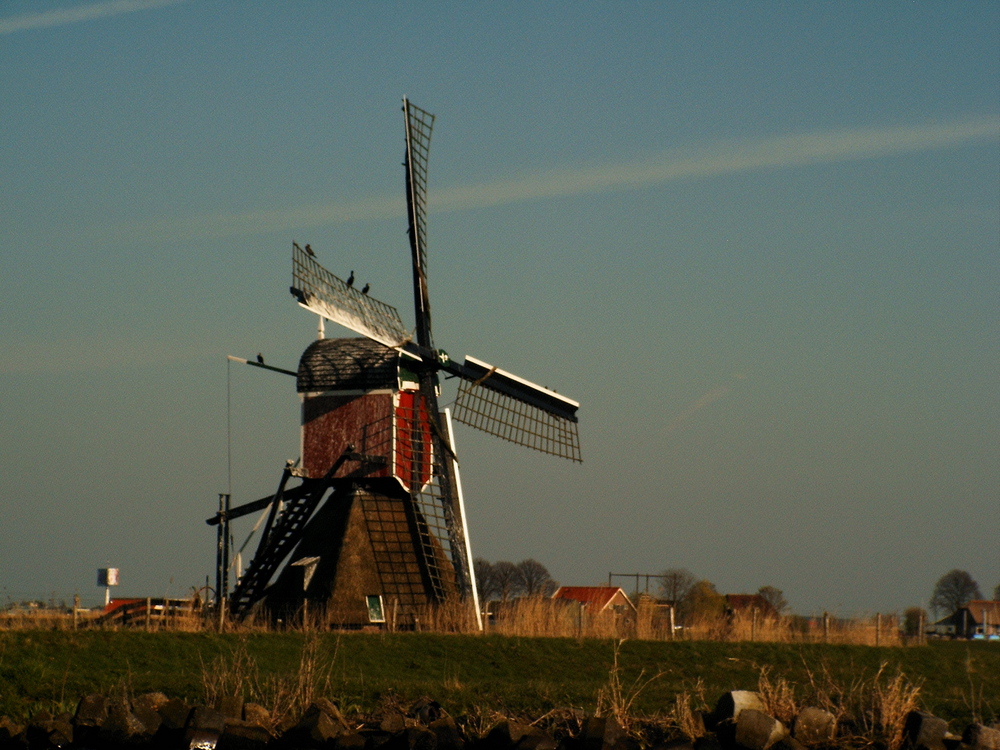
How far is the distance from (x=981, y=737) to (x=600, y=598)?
76.2 feet

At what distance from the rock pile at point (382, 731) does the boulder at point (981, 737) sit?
0.04ft

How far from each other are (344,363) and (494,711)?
12.5 meters

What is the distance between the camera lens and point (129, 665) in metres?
19.9

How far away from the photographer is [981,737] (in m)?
15.7

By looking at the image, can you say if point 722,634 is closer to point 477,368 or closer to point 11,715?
point 477,368

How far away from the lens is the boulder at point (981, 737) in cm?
1560

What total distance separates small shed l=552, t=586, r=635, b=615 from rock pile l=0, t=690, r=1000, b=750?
12.1 meters

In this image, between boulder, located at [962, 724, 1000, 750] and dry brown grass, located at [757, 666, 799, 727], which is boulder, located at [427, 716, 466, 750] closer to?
dry brown grass, located at [757, 666, 799, 727]

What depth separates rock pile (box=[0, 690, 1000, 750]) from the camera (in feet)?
51.6

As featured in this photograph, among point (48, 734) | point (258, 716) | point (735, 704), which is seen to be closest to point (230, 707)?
point (258, 716)

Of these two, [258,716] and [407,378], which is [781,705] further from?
[407,378]

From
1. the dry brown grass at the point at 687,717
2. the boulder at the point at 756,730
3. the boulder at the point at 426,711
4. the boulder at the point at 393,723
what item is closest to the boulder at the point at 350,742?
the boulder at the point at 393,723

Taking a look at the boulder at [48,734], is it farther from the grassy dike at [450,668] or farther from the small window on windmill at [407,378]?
the small window on windmill at [407,378]

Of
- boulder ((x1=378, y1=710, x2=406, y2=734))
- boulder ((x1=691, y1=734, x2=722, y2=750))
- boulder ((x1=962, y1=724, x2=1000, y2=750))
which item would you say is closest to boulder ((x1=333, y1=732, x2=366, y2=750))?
boulder ((x1=378, y1=710, x2=406, y2=734))
